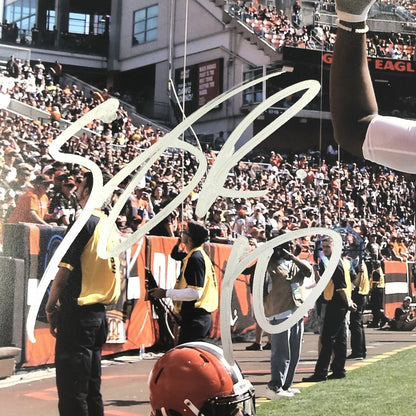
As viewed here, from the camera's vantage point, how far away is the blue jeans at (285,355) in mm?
2963

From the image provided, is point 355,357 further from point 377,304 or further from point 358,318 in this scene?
point 377,304

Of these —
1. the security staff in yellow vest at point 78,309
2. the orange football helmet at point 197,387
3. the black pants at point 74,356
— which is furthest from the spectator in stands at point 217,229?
the orange football helmet at point 197,387

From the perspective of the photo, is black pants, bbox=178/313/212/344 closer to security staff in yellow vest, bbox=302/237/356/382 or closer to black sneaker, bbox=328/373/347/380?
security staff in yellow vest, bbox=302/237/356/382

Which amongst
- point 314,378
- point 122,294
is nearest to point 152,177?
point 122,294

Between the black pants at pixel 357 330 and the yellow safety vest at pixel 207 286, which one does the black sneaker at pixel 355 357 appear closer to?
the black pants at pixel 357 330

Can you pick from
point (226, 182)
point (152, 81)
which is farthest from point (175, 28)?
point (226, 182)

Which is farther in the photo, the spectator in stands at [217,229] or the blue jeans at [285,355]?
the blue jeans at [285,355]

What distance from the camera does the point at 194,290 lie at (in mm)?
2873

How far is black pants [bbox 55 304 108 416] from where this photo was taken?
240cm

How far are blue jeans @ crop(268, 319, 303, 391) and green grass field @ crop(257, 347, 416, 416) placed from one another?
0.09 m

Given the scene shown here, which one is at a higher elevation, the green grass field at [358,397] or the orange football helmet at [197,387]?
the orange football helmet at [197,387]

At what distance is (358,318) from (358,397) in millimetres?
438

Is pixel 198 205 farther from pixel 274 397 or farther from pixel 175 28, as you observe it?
pixel 274 397

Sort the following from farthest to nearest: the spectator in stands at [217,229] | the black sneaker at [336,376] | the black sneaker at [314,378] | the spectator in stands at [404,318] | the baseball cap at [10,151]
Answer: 1. the spectator in stands at [404,318]
2. the black sneaker at [336,376]
3. the black sneaker at [314,378]
4. the spectator in stands at [217,229]
5. the baseball cap at [10,151]
